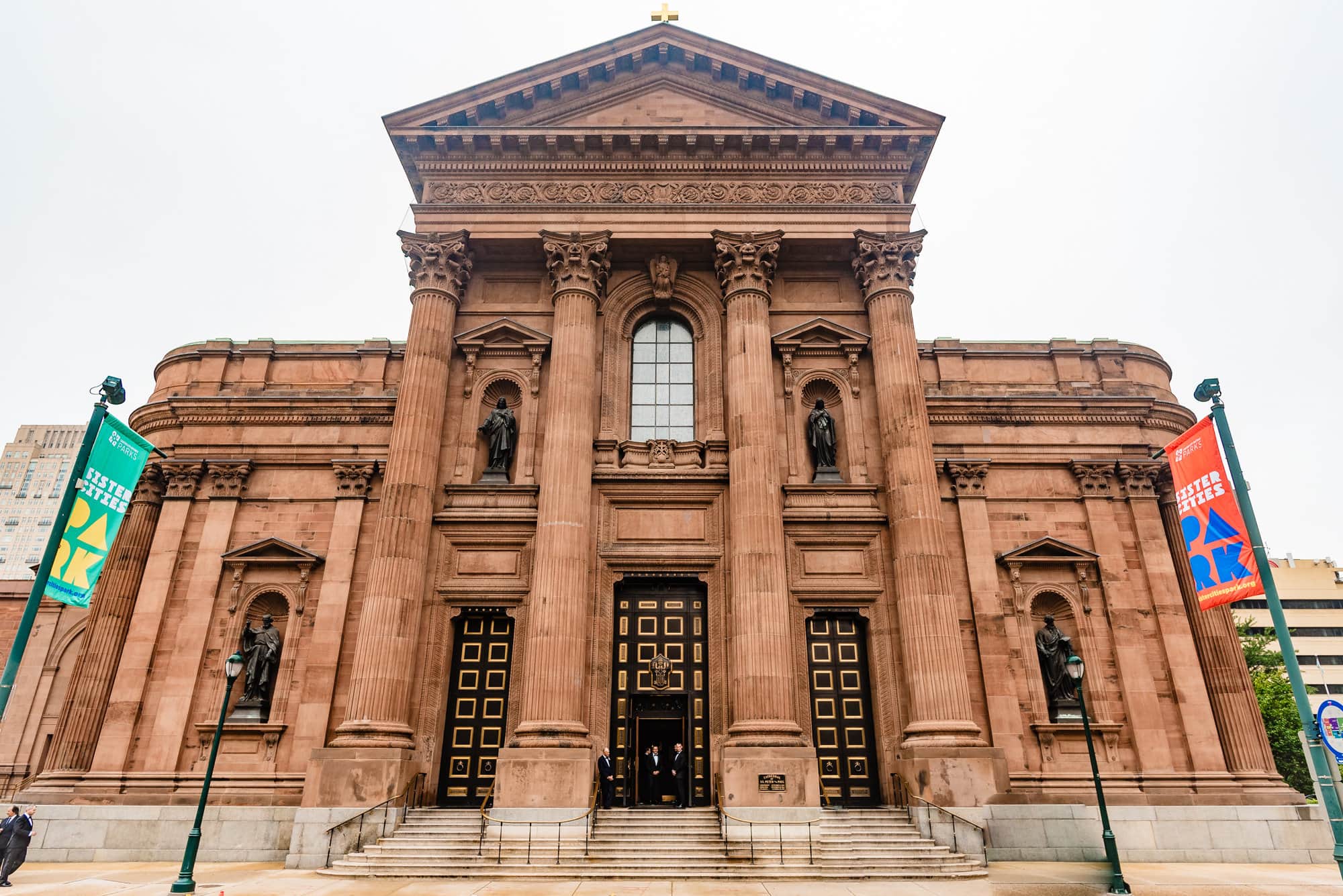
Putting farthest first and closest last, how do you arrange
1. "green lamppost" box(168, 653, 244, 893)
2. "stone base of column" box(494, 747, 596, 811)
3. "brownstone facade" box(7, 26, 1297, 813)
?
"brownstone facade" box(7, 26, 1297, 813)
"stone base of column" box(494, 747, 596, 811)
"green lamppost" box(168, 653, 244, 893)

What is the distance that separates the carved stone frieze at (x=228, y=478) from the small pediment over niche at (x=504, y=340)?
25.8 feet

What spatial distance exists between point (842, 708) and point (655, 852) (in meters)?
6.86

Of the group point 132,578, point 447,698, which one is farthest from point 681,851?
point 132,578

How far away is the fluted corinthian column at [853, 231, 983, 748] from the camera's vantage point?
1936 centimetres

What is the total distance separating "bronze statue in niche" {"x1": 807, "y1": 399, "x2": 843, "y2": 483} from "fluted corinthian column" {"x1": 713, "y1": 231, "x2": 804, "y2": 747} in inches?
66.2

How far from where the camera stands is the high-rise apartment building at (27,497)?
12256 centimetres

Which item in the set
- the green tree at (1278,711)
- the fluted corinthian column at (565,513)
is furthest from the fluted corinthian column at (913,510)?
the green tree at (1278,711)

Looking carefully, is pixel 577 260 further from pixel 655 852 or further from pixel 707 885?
pixel 707 885

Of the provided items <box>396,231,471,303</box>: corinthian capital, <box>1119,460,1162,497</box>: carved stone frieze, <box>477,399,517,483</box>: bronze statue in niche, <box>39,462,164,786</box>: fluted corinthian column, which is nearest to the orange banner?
<box>1119,460,1162,497</box>: carved stone frieze

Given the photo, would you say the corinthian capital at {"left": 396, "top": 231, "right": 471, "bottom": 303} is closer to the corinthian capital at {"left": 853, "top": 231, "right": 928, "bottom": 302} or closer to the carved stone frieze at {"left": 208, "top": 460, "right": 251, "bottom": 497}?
the carved stone frieze at {"left": 208, "top": 460, "right": 251, "bottom": 497}

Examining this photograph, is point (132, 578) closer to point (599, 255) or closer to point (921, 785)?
point (599, 255)

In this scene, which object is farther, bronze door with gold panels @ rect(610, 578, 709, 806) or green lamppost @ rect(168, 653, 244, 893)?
bronze door with gold panels @ rect(610, 578, 709, 806)

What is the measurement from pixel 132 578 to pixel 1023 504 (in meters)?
27.3

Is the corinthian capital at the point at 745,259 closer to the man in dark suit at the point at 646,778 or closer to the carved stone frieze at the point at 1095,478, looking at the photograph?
the carved stone frieze at the point at 1095,478
